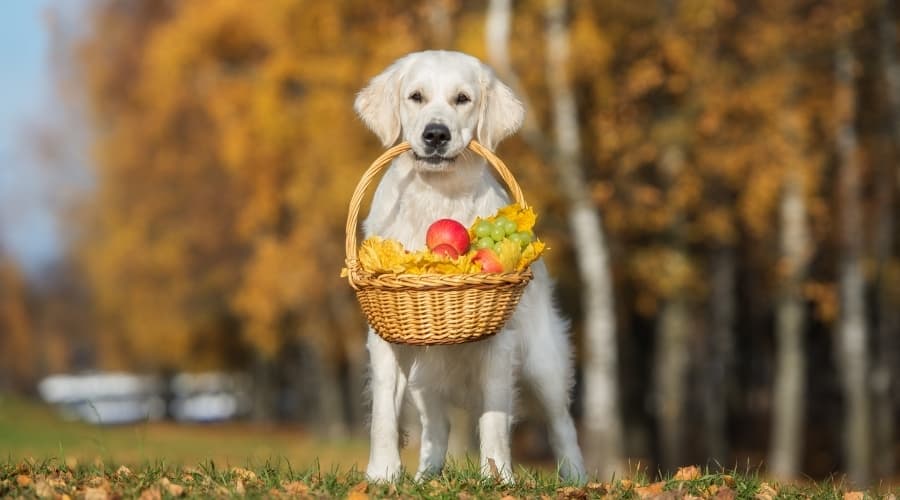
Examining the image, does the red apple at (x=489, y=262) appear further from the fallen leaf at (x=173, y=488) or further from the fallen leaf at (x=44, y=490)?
the fallen leaf at (x=44, y=490)

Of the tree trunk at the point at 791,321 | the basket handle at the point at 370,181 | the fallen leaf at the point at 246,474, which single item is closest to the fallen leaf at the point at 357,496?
the fallen leaf at the point at 246,474

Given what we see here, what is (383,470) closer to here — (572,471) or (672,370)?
(572,471)

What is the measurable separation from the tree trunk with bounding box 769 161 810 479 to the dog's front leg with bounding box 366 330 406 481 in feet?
40.3

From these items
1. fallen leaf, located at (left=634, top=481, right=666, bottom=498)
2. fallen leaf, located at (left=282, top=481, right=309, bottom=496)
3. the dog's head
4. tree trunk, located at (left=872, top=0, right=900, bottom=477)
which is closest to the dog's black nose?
the dog's head

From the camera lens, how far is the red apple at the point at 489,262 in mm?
5570

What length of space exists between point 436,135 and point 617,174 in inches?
501

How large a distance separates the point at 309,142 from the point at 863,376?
33.1 ft

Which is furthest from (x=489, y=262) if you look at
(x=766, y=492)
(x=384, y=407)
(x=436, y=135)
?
(x=766, y=492)

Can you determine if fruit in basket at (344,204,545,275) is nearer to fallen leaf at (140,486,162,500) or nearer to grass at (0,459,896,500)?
grass at (0,459,896,500)

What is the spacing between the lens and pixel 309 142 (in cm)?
2242

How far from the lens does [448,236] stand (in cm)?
563

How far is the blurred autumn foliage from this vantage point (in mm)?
17641

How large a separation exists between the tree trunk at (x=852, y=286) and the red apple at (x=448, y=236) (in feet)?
40.4

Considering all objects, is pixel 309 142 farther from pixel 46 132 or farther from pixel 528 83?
pixel 46 132
